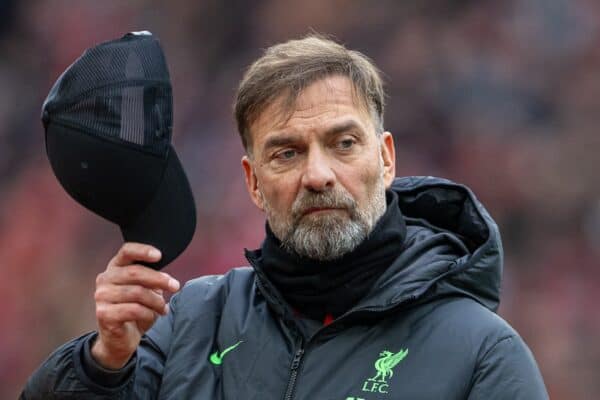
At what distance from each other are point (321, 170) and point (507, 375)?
548 millimetres

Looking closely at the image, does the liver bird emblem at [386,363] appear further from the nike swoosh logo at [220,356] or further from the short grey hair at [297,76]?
the short grey hair at [297,76]

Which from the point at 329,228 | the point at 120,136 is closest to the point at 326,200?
the point at 329,228

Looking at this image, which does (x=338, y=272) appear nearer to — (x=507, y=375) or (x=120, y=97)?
(x=507, y=375)

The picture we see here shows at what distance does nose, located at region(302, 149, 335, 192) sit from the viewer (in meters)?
2.22

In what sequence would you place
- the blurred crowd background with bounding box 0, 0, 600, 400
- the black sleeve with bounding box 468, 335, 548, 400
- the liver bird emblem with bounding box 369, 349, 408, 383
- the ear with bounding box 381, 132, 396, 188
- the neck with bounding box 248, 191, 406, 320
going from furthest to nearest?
the blurred crowd background with bounding box 0, 0, 600, 400, the ear with bounding box 381, 132, 396, 188, the neck with bounding box 248, 191, 406, 320, the liver bird emblem with bounding box 369, 349, 408, 383, the black sleeve with bounding box 468, 335, 548, 400

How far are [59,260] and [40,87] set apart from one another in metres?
1.22

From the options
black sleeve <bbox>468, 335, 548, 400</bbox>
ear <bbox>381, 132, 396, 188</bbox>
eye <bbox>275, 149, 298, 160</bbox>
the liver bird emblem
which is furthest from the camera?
ear <bbox>381, 132, 396, 188</bbox>

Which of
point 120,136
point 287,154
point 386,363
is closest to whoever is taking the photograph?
point 120,136

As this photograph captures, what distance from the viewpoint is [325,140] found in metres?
2.27

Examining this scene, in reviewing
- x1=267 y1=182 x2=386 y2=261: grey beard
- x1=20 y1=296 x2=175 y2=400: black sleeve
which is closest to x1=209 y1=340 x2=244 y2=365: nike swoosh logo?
x1=20 y1=296 x2=175 y2=400: black sleeve

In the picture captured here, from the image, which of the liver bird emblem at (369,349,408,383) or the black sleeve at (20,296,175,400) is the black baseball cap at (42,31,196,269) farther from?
the liver bird emblem at (369,349,408,383)

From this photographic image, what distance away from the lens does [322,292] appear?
2227mm

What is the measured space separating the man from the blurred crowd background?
3.56 m

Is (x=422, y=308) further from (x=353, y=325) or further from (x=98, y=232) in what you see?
(x=98, y=232)
